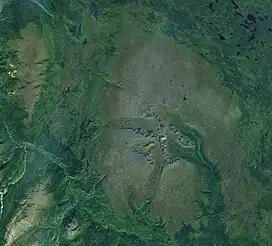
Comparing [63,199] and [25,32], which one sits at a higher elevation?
[25,32]

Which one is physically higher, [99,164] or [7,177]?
[99,164]

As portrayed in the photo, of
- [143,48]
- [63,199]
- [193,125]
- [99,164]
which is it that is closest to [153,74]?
[143,48]

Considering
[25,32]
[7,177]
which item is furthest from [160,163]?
[25,32]

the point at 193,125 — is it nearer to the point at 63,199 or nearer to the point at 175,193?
the point at 175,193

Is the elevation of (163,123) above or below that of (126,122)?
above

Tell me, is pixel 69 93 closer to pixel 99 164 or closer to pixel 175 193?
pixel 99 164

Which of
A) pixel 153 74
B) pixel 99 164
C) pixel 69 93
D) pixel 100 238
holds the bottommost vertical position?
pixel 100 238
